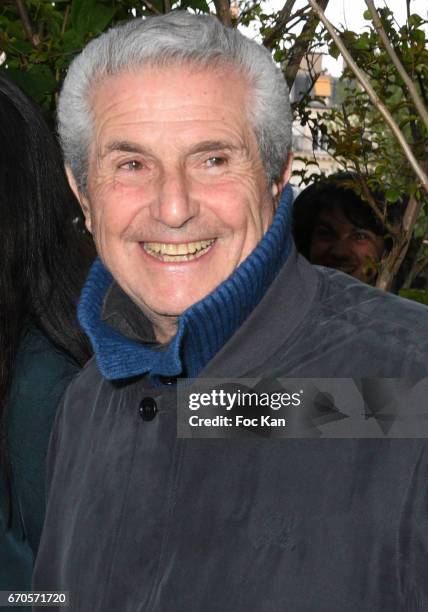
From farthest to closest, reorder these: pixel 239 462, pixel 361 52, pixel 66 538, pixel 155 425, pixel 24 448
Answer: pixel 361 52 → pixel 24 448 → pixel 66 538 → pixel 155 425 → pixel 239 462

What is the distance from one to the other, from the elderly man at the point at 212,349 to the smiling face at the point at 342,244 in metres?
2.86

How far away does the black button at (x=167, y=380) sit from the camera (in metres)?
2.21

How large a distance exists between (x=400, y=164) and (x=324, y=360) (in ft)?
7.83

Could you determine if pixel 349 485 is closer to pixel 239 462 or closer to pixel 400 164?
pixel 239 462

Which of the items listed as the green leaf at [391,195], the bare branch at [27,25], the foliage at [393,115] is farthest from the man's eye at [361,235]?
the bare branch at [27,25]

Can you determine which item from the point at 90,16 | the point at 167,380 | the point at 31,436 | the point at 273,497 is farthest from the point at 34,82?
the point at 273,497

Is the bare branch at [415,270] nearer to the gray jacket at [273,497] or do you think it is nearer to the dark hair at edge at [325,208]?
the dark hair at edge at [325,208]

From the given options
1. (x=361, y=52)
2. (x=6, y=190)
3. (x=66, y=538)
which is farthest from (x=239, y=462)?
(x=361, y=52)

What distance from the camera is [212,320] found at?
2.13 metres

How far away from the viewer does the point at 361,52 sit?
376 centimetres

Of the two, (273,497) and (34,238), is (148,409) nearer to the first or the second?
(273,497)

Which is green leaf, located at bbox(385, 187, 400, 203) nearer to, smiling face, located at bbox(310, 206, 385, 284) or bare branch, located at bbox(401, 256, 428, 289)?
bare branch, located at bbox(401, 256, 428, 289)

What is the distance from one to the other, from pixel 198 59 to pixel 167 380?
0.64m

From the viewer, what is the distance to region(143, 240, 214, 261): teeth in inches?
87.3
